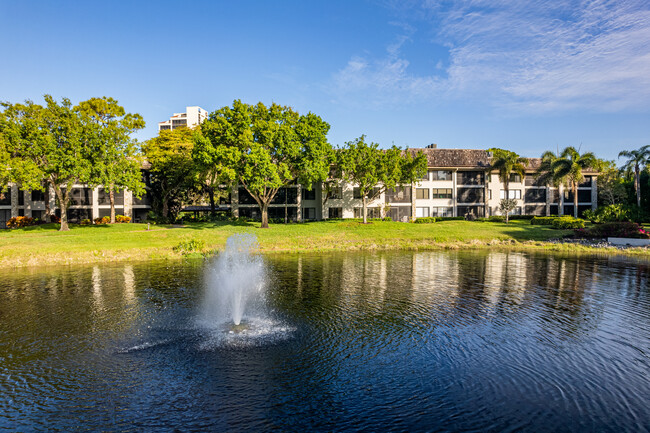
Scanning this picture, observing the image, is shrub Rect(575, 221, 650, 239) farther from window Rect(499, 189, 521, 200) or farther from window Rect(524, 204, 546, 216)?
window Rect(524, 204, 546, 216)

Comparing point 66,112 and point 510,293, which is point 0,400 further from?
point 66,112

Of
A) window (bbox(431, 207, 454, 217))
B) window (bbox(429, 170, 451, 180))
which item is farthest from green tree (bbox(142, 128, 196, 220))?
window (bbox(431, 207, 454, 217))

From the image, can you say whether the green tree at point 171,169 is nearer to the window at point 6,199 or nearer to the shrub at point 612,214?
the window at point 6,199

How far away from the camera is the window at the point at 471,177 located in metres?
77.1

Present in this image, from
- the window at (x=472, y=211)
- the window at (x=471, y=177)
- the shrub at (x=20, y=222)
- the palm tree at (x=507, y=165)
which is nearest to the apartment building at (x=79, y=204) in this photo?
the shrub at (x=20, y=222)

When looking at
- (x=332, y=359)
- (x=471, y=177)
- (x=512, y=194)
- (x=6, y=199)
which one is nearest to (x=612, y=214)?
(x=512, y=194)

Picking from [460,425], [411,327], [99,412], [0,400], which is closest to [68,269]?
[0,400]

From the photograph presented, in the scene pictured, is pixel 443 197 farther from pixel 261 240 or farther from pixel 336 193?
pixel 261 240

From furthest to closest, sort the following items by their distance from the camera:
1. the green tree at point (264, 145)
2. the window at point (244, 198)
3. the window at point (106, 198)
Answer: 1. the window at point (244, 198)
2. the window at point (106, 198)
3. the green tree at point (264, 145)

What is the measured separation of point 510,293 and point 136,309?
1986 centimetres

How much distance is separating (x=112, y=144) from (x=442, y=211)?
191ft

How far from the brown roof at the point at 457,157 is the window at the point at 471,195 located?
481 cm

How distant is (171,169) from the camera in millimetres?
64188

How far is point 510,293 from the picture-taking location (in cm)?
2173
